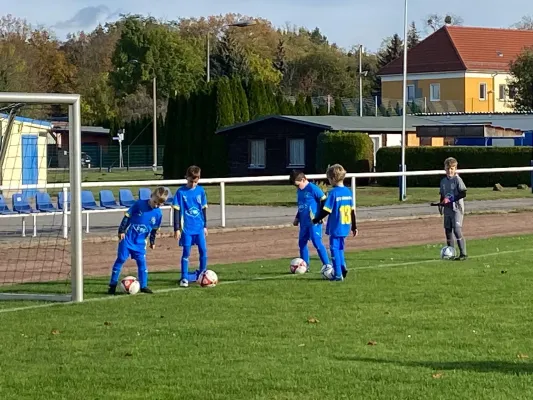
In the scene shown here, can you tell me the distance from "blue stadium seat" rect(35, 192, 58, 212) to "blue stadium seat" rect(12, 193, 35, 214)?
0.20m

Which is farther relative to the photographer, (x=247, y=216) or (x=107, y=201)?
(x=247, y=216)

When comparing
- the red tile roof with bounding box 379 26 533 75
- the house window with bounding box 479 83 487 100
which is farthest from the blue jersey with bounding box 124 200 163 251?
the house window with bounding box 479 83 487 100

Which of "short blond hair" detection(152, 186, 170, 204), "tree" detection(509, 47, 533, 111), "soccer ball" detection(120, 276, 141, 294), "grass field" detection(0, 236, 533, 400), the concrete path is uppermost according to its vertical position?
"tree" detection(509, 47, 533, 111)

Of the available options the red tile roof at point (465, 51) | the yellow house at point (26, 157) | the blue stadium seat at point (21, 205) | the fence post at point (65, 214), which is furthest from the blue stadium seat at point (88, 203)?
the red tile roof at point (465, 51)

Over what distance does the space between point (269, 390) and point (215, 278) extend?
6.65m

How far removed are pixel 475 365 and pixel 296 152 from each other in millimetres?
44272

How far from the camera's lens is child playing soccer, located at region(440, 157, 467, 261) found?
1697 centimetres

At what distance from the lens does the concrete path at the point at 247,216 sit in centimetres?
2490

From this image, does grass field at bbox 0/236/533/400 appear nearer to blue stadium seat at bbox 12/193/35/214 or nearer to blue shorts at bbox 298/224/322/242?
blue shorts at bbox 298/224/322/242

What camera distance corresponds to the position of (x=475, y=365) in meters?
8.72

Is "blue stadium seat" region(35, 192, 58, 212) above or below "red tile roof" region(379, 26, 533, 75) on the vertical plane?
below

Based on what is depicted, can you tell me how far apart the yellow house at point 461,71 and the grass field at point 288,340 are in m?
68.8

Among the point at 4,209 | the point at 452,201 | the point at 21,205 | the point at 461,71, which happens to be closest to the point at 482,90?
the point at 461,71

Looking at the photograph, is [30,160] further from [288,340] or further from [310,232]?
[288,340]
